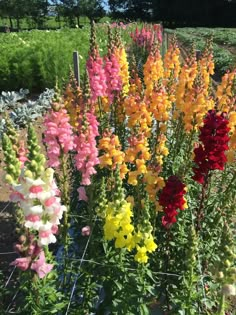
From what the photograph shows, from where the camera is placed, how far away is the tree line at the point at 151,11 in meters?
56.4

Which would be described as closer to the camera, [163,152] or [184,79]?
[163,152]

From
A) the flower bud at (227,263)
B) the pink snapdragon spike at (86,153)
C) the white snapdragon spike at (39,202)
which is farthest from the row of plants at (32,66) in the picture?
the flower bud at (227,263)

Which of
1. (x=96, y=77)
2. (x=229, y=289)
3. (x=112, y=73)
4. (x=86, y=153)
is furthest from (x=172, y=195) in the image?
(x=112, y=73)

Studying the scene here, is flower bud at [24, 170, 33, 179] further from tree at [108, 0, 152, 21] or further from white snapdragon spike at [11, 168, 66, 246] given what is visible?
tree at [108, 0, 152, 21]

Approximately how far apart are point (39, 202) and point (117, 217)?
0.64m

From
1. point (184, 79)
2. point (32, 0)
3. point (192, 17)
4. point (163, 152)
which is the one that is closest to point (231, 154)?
point (163, 152)

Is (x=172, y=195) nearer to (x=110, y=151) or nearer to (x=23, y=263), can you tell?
(x=110, y=151)

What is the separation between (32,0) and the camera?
2351 inches

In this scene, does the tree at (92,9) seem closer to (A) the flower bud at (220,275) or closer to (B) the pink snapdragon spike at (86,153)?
(B) the pink snapdragon spike at (86,153)

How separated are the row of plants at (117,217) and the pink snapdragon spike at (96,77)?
0.05 feet

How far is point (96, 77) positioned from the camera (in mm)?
4676

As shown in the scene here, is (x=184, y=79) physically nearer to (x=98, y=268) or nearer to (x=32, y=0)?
(x=98, y=268)

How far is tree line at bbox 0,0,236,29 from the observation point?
56406 mm

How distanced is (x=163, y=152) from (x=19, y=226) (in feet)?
7.53
